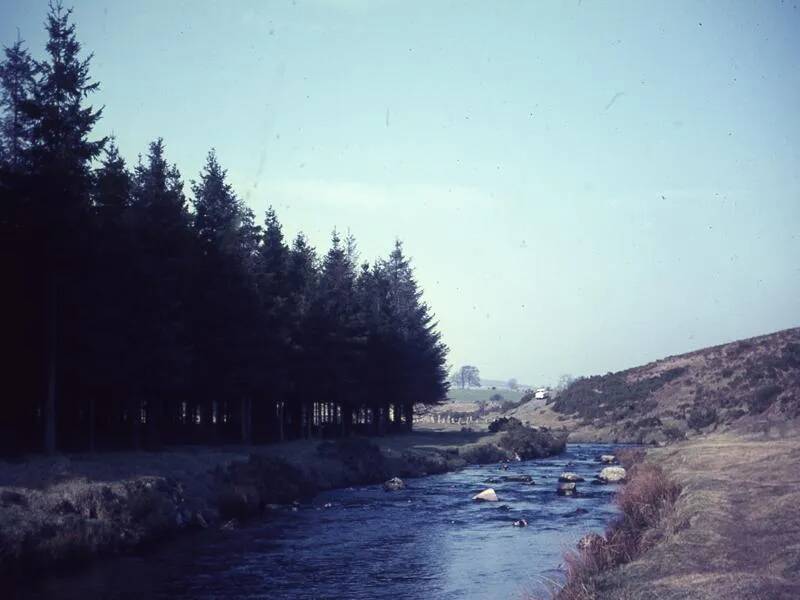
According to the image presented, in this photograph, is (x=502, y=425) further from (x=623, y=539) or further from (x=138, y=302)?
(x=623, y=539)

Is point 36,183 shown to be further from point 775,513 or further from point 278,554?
point 775,513

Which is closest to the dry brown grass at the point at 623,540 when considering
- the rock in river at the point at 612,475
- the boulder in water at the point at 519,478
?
the rock in river at the point at 612,475

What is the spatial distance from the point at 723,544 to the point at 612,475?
1246 inches

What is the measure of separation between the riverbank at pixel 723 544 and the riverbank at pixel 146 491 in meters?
15.9

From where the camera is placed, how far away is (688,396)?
337 ft

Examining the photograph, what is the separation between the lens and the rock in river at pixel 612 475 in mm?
47312

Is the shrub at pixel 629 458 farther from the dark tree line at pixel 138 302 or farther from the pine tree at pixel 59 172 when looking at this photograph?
the pine tree at pixel 59 172

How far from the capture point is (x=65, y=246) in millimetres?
32406

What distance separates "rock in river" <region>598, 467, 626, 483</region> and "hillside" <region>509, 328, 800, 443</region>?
9786 mm

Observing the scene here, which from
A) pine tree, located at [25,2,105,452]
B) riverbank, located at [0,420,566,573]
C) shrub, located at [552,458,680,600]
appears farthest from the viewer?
pine tree, located at [25,2,105,452]

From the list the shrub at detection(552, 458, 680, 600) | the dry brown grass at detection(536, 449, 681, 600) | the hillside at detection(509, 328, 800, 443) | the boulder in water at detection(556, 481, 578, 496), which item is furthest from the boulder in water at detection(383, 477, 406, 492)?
the hillside at detection(509, 328, 800, 443)

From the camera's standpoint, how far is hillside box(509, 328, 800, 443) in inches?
2835

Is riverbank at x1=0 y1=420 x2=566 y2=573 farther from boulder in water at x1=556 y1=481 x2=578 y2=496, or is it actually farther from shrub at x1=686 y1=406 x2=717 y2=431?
shrub at x1=686 y1=406 x2=717 y2=431

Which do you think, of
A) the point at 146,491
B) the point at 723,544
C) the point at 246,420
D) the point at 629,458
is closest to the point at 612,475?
the point at 629,458
